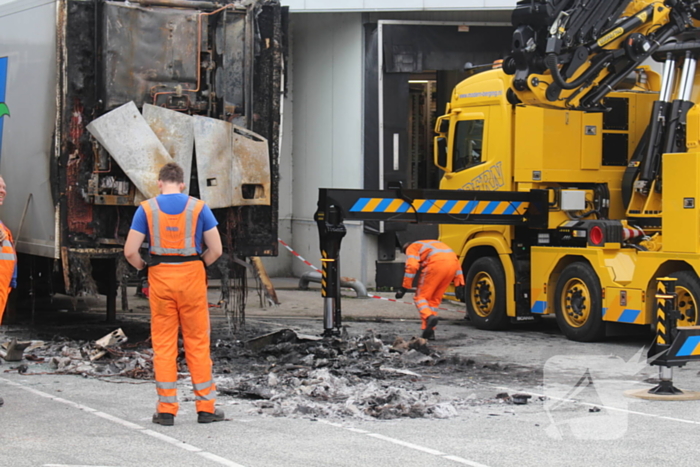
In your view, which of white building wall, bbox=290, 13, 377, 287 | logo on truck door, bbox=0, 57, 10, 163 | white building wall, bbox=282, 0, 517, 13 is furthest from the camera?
white building wall, bbox=290, 13, 377, 287

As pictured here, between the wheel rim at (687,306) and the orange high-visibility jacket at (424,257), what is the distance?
2613mm

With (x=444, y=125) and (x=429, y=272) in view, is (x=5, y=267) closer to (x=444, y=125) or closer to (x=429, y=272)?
(x=429, y=272)

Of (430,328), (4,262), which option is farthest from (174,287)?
(430,328)

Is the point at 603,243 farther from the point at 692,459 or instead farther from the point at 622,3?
the point at 692,459

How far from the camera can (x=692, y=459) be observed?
6.32 metres

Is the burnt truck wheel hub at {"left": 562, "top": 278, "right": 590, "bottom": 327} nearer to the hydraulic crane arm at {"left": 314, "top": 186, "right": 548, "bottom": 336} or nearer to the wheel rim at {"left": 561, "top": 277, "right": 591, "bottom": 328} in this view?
the wheel rim at {"left": 561, "top": 277, "right": 591, "bottom": 328}

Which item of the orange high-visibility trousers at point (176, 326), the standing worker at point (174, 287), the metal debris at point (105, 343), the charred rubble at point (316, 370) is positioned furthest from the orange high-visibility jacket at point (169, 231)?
the metal debris at point (105, 343)

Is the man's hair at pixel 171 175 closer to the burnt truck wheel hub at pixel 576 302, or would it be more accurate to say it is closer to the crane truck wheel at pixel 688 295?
the crane truck wheel at pixel 688 295

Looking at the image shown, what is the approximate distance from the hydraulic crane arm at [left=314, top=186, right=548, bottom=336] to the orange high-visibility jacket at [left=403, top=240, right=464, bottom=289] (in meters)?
0.31

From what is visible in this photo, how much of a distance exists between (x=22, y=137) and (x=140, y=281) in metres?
1.98

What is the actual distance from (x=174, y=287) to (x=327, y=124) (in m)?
11.7

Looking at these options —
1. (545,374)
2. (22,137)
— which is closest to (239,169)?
(22,137)

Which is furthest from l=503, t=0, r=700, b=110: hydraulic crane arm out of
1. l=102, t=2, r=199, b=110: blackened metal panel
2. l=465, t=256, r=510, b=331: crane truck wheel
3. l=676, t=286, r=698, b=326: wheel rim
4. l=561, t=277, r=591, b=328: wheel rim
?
l=102, t=2, r=199, b=110: blackened metal panel

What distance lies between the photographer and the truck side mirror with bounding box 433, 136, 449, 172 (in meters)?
14.3
